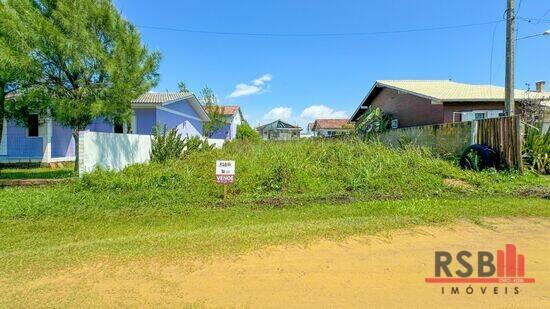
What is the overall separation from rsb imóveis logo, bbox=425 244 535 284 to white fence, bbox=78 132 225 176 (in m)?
8.81

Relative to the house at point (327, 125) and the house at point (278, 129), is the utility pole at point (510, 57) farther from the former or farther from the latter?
the house at point (278, 129)

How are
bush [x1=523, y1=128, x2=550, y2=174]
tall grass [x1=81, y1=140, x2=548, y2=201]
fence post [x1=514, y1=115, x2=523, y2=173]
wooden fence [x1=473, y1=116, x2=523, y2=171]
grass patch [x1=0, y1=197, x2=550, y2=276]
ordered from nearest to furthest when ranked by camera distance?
grass patch [x1=0, y1=197, x2=550, y2=276]
tall grass [x1=81, y1=140, x2=548, y2=201]
fence post [x1=514, y1=115, x2=523, y2=173]
wooden fence [x1=473, y1=116, x2=523, y2=171]
bush [x1=523, y1=128, x2=550, y2=174]

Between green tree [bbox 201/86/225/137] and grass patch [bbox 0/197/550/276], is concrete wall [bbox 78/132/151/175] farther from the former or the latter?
green tree [bbox 201/86/225/137]

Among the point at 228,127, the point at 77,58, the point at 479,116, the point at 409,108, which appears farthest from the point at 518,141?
the point at 228,127

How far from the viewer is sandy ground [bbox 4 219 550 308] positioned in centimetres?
286

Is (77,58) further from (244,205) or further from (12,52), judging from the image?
(244,205)

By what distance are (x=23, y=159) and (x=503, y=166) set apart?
65.1 ft

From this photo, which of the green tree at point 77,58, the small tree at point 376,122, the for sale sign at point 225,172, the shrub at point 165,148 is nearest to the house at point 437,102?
the small tree at point 376,122

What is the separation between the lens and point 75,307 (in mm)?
2789

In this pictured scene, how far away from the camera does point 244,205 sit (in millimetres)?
6641

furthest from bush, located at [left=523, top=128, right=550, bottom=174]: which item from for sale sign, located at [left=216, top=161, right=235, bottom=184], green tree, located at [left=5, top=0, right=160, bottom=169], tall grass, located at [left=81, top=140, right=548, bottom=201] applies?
green tree, located at [left=5, top=0, right=160, bottom=169]

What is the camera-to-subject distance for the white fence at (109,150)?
29.7ft

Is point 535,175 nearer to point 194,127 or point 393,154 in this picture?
point 393,154

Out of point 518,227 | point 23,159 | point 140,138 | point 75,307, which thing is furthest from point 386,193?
point 23,159
